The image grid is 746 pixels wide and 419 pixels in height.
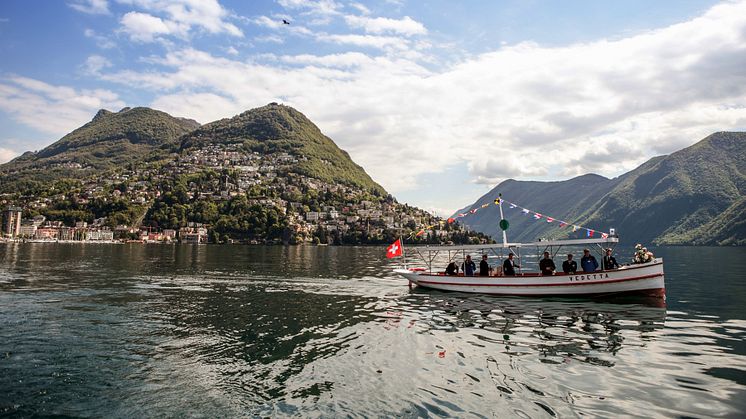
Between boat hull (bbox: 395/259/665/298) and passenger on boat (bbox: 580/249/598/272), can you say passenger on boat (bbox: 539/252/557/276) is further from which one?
passenger on boat (bbox: 580/249/598/272)

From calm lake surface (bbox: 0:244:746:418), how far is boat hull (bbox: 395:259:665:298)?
193cm

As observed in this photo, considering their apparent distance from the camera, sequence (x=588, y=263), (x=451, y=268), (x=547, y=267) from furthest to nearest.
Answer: (x=451, y=268)
(x=547, y=267)
(x=588, y=263)

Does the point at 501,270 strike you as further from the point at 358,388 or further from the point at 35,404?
the point at 35,404

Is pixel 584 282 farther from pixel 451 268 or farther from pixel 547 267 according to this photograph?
pixel 451 268

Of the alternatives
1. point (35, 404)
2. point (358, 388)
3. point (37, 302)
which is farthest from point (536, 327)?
point (37, 302)

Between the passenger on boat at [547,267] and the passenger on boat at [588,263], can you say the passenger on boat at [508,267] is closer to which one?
the passenger on boat at [547,267]

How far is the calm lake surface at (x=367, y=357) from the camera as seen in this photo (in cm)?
1126

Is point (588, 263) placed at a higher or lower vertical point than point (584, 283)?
higher

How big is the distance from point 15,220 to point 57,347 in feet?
738

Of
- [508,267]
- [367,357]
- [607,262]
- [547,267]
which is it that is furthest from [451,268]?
[367,357]

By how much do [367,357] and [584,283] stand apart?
67.1 feet

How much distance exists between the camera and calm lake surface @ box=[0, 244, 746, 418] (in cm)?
1126

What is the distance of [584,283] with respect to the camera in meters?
30.0

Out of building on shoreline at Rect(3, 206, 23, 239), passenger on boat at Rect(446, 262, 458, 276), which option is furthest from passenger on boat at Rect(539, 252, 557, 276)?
building on shoreline at Rect(3, 206, 23, 239)
